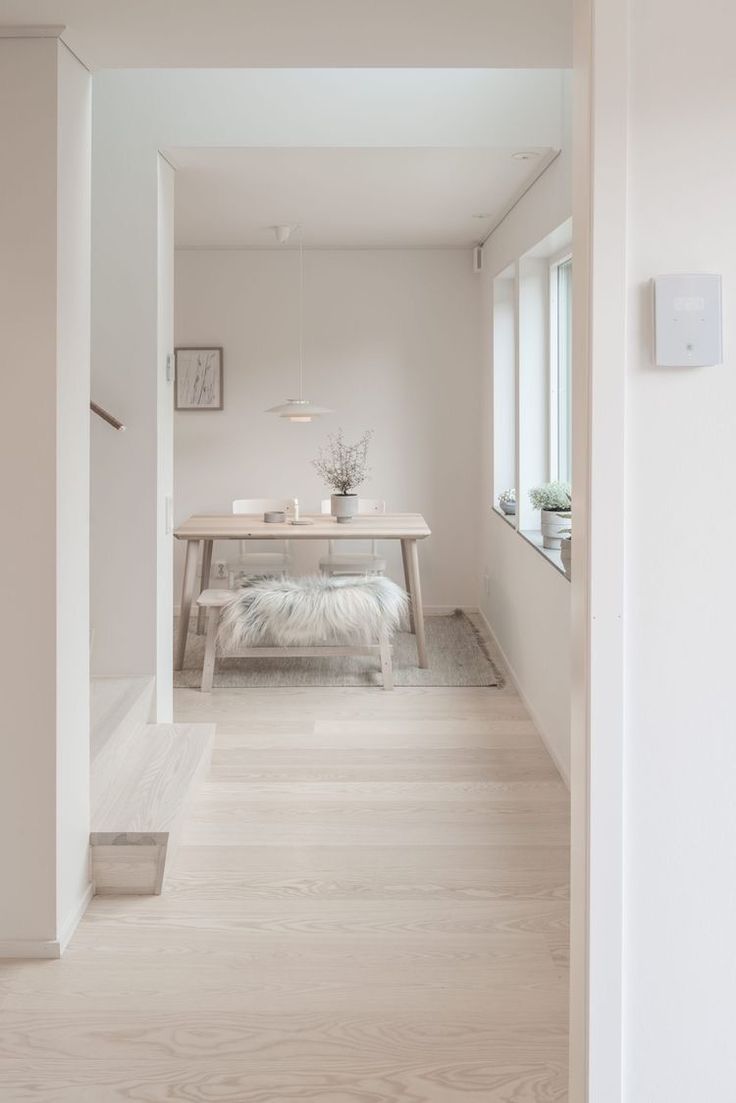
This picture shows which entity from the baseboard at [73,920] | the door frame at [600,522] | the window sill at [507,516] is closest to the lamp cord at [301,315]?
the window sill at [507,516]

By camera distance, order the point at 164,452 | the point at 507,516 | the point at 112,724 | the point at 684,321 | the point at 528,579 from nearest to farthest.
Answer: the point at 684,321
the point at 112,724
the point at 164,452
the point at 528,579
the point at 507,516

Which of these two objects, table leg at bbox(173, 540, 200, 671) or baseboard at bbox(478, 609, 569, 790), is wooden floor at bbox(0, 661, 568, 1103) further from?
table leg at bbox(173, 540, 200, 671)

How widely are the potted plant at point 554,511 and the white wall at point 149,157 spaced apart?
1374 millimetres

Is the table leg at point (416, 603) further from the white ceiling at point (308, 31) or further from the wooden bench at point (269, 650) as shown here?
the white ceiling at point (308, 31)

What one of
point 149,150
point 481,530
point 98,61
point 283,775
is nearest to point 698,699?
point 98,61

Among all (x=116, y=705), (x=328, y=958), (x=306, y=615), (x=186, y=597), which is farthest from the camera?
(x=186, y=597)

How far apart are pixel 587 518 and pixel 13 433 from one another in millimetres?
1554

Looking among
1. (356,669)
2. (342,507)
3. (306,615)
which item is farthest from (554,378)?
(356,669)

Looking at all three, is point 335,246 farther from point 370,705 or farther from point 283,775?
point 283,775

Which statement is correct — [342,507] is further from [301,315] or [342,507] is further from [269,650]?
[301,315]

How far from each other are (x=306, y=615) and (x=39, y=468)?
109 inches

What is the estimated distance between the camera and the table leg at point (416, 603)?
5.86m

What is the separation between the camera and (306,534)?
587cm

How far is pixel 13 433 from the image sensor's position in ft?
8.50
